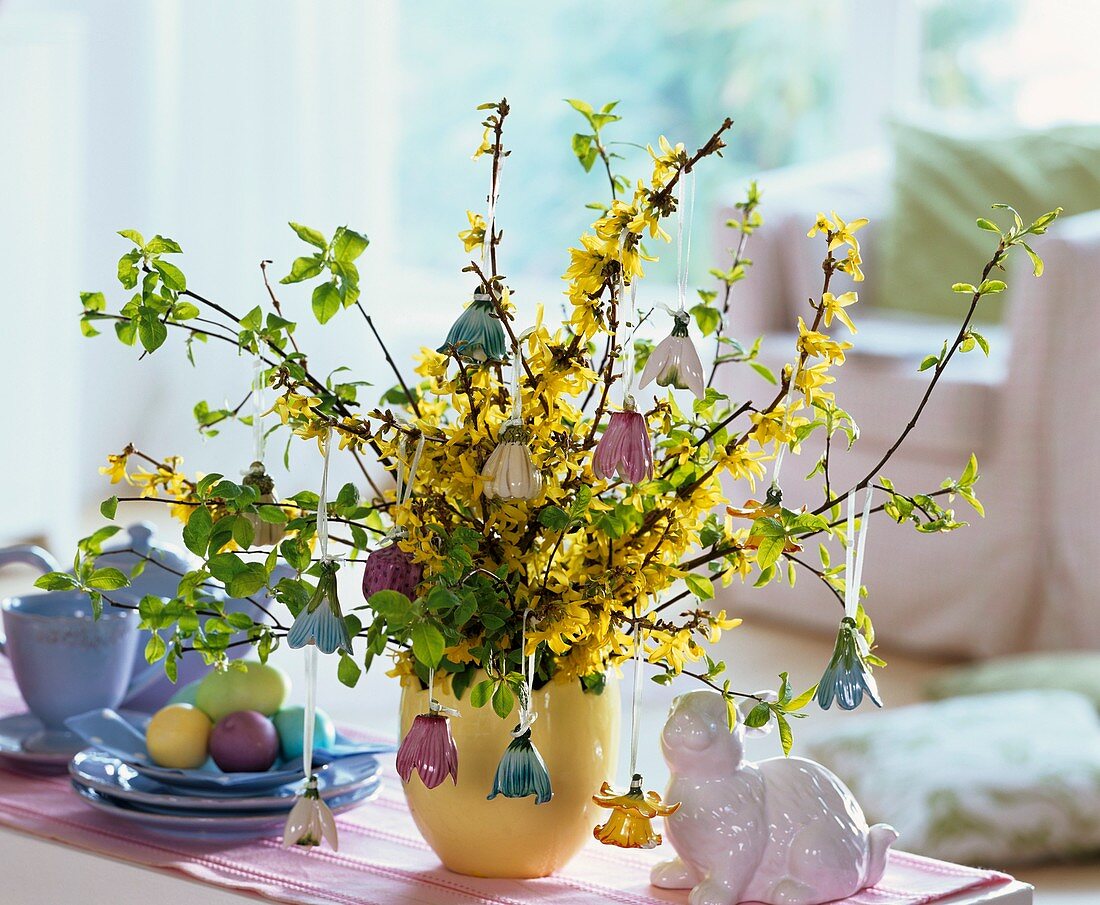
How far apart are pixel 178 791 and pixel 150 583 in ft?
0.72

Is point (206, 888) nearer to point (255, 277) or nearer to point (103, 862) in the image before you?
point (103, 862)

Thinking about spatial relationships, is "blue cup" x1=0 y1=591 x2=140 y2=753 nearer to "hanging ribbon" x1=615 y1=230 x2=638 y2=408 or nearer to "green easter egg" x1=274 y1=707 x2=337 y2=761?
"green easter egg" x1=274 y1=707 x2=337 y2=761

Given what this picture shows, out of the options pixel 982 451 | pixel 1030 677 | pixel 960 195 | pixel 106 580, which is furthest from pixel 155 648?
pixel 960 195

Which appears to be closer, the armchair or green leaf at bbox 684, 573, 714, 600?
green leaf at bbox 684, 573, 714, 600

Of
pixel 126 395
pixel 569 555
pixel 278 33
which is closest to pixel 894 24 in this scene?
pixel 278 33

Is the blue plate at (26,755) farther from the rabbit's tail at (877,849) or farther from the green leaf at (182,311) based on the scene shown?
the rabbit's tail at (877,849)

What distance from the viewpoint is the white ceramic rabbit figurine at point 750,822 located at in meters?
0.93

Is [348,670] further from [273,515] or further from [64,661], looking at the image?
[64,661]

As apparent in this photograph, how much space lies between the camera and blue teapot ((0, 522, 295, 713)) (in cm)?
121

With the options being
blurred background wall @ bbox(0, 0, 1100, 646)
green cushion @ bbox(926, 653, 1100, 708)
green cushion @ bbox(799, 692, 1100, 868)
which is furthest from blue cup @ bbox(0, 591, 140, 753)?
blurred background wall @ bbox(0, 0, 1100, 646)

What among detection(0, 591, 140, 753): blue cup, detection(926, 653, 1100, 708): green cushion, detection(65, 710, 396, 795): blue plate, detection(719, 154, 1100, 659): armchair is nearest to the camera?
detection(65, 710, 396, 795): blue plate

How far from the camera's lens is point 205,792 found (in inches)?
41.7

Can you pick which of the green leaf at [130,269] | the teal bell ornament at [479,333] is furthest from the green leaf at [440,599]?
the green leaf at [130,269]

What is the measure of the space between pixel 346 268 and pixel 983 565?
7.42ft
